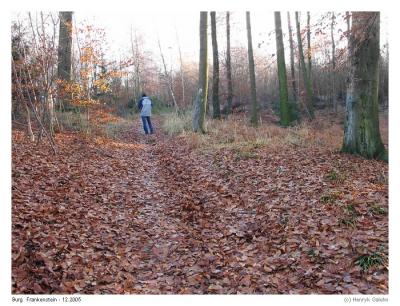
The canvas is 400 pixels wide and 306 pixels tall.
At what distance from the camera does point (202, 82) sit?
12.8 meters

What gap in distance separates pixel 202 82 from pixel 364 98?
6.32 meters

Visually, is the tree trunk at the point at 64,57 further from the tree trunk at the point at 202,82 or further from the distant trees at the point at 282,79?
the distant trees at the point at 282,79

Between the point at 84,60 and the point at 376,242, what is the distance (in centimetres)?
946

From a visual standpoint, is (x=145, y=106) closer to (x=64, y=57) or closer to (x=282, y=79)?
(x=64, y=57)

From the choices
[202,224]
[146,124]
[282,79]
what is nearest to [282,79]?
[282,79]

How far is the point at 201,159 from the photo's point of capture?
9359mm

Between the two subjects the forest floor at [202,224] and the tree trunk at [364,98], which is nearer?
the forest floor at [202,224]

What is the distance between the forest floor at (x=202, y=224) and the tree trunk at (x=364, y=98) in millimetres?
442

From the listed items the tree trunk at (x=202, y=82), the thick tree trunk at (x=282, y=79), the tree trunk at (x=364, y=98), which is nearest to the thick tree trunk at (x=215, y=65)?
the thick tree trunk at (x=282, y=79)

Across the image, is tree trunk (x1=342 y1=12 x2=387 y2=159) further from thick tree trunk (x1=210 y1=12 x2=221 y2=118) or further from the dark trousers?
thick tree trunk (x1=210 y1=12 x2=221 y2=118)

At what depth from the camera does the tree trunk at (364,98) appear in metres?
7.64

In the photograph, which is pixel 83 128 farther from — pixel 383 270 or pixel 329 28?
pixel 383 270
